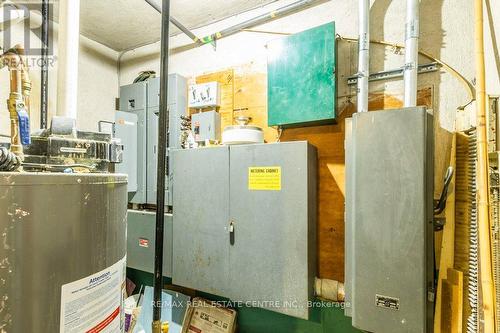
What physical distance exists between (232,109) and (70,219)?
181cm

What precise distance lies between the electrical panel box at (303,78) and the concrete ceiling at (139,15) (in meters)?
0.62

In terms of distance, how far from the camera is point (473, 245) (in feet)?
3.96

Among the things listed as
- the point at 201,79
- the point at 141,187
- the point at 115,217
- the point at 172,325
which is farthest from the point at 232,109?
the point at 172,325

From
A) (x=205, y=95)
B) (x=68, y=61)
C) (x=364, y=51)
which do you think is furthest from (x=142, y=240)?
(x=364, y=51)

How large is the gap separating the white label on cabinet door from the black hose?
0.27m

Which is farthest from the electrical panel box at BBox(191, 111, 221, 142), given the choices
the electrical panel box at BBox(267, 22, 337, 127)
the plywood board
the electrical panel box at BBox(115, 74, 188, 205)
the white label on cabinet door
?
the white label on cabinet door

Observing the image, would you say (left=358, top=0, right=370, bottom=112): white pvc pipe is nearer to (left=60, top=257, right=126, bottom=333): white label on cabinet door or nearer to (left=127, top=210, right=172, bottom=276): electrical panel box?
(left=60, top=257, right=126, bottom=333): white label on cabinet door

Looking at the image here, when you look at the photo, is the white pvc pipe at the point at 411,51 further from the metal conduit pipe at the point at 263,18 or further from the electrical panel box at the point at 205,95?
the electrical panel box at the point at 205,95

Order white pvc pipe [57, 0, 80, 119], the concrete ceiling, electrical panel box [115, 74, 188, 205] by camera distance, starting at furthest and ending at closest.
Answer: electrical panel box [115, 74, 188, 205]
the concrete ceiling
white pvc pipe [57, 0, 80, 119]

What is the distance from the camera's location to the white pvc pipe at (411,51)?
1438mm

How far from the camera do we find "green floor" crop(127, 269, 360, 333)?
5.62 feet

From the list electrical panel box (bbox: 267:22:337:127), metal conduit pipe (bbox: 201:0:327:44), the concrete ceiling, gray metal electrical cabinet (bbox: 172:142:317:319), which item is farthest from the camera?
the concrete ceiling

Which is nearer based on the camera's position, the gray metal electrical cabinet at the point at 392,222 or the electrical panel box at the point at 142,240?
the gray metal electrical cabinet at the point at 392,222

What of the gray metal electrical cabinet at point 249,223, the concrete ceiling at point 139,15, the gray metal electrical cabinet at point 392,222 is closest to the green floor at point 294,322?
the gray metal electrical cabinet at point 249,223
